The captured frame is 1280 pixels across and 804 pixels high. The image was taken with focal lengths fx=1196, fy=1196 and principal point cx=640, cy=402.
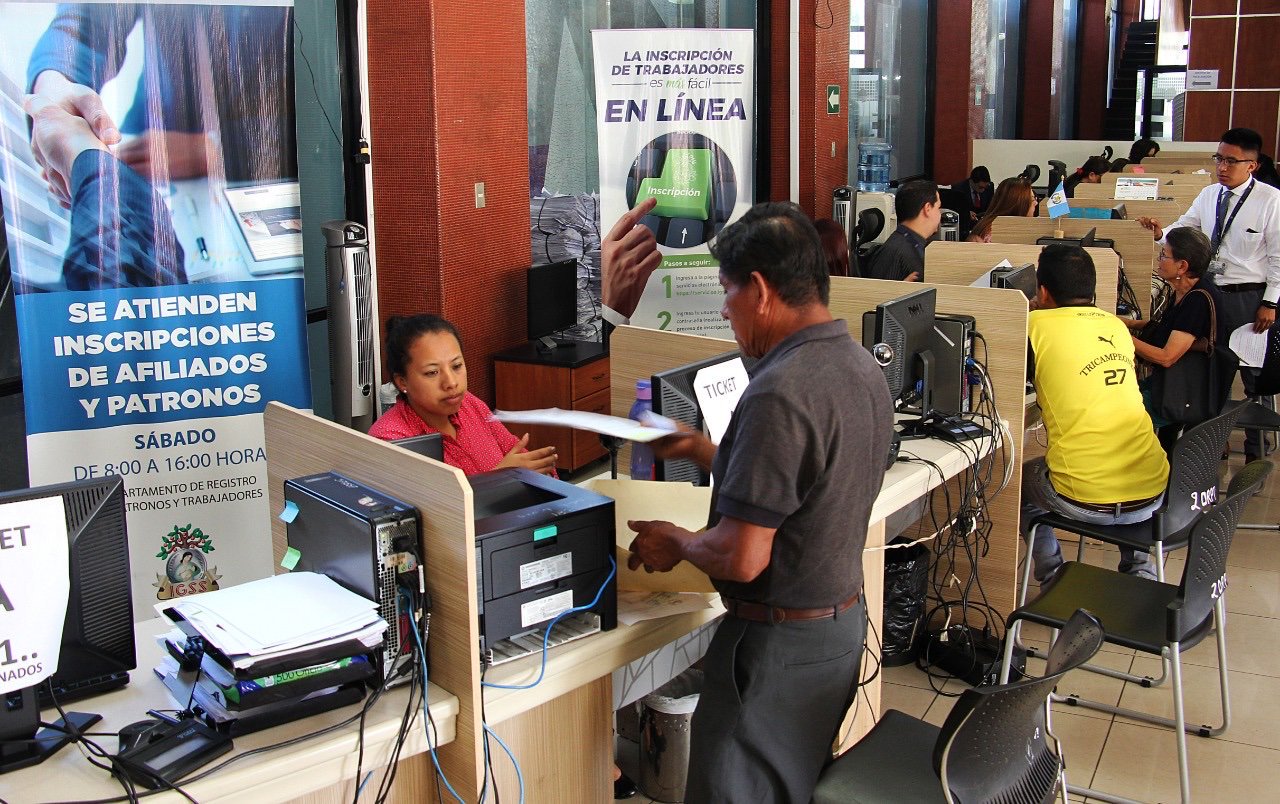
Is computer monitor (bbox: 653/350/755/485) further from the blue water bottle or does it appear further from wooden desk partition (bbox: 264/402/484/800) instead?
wooden desk partition (bbox: 264/402/484/800)

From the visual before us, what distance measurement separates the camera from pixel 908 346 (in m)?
3.67

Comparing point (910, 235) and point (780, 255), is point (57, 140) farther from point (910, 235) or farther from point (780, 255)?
point (910, 235)

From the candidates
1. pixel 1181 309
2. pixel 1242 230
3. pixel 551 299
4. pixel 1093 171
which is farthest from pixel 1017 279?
pixel 1093 171

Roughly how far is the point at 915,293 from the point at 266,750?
8.31 ft

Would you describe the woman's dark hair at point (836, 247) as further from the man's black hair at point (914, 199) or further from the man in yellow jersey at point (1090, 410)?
the man in yellow jersey at point (1090, 410)

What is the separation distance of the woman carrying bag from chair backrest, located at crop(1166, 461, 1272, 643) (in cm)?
185

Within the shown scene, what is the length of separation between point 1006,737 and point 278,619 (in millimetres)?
1242

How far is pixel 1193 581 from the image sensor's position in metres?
2.82

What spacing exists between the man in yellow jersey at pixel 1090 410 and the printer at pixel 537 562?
1.97 metres

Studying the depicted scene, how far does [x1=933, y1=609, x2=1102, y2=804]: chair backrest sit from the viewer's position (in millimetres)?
1972

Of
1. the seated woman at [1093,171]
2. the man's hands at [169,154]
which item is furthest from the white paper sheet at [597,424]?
the seated woman at [1093,171]

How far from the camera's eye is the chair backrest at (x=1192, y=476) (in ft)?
10.9

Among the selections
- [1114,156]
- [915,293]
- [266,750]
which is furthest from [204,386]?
[1114,156]

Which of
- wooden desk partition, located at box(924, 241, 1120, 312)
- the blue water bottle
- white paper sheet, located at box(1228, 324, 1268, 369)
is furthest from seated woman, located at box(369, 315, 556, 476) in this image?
white paper sheet, located at box(1228, 324, 1268, 369)
